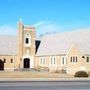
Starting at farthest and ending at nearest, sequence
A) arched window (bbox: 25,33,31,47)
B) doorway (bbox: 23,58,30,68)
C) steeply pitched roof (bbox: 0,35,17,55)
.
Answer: doorway (bbox: 23,58,30,68) < arched window (bbox: 25,33,31,47) < steeply pitched roof (bbox: 0,35,17,55)

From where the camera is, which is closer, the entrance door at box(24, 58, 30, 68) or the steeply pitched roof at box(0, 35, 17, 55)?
the steeply pitched roof at box(0, 35, 17, 55)

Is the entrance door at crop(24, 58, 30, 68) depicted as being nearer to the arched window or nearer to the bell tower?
the bell tower

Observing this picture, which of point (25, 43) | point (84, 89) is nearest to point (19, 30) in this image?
point (25, 43)

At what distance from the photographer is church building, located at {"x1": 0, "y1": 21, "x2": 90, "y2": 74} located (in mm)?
70938

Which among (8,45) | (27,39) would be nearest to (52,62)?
(27,39)

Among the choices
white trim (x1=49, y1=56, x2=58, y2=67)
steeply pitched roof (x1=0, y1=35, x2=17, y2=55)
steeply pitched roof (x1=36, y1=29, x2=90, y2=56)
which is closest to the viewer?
steeply pitched roof (x1=36, y1=29, x2=90, y2=56)

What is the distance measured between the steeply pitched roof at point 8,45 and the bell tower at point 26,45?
1.99 meters

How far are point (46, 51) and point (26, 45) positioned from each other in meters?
4.98

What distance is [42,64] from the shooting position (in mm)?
79875

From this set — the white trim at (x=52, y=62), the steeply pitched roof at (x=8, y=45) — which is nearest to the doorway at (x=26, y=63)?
the steeply pitched roof at (x=8, y=45)

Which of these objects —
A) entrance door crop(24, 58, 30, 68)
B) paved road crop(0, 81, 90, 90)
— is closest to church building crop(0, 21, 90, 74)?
entrance door crop(24, 58, 30, 68)

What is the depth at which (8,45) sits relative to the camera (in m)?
81.8

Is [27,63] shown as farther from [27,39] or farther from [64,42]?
[64,42]

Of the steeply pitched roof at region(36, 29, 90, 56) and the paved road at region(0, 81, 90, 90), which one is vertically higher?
the steeply pitched roof at region(36, 29, 90, 56)
